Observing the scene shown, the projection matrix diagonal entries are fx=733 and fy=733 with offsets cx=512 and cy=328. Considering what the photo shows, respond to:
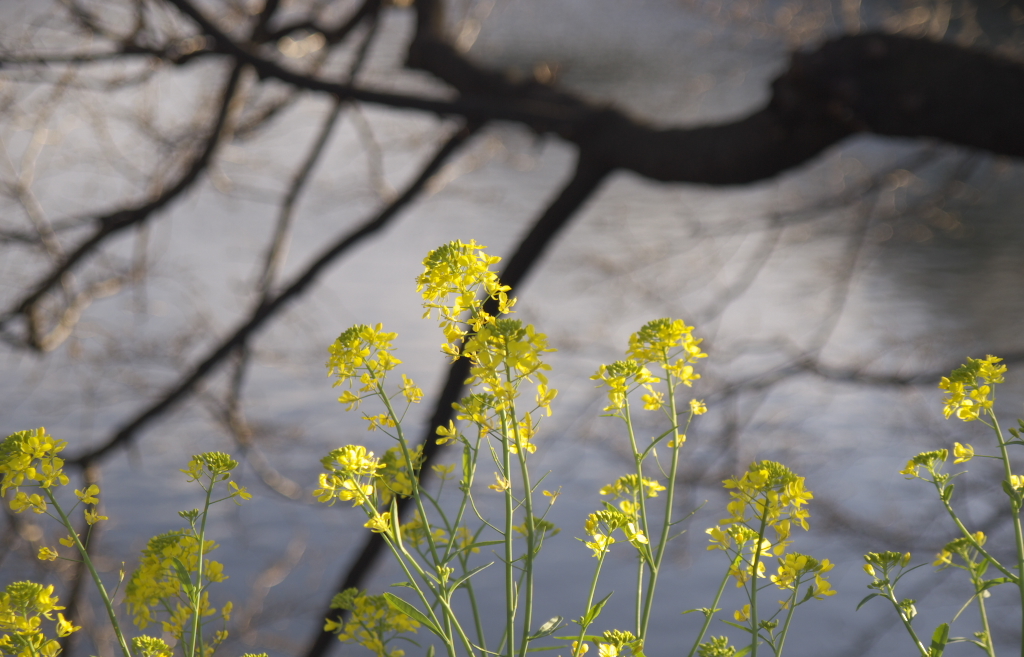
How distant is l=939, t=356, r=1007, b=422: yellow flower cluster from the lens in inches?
19.2

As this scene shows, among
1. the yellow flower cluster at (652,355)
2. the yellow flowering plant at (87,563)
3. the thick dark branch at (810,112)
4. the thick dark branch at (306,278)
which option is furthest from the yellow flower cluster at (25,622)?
the thick dark branch at (306,278)

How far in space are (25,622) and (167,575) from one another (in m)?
0.10

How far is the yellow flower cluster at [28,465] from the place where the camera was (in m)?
0.46

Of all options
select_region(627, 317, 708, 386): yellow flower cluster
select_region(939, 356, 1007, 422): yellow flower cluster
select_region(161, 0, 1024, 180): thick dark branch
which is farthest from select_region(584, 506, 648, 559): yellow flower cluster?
select_region(161, 0, 1024, 180): thick dark branch

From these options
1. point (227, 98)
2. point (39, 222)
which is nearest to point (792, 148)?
point (227, 98)

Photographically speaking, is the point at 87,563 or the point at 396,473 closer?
the point at 87,563

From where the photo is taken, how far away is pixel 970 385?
52 centimetres

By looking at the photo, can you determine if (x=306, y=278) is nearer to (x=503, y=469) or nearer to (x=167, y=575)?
(x=167, y=575)

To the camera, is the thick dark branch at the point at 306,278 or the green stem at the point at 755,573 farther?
the thick dark branch at the point at 306,278

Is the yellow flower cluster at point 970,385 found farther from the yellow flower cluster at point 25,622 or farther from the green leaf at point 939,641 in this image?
the yellow flower cluster at point 25,622

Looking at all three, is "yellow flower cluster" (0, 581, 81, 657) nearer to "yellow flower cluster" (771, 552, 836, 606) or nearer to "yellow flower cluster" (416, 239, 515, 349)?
"yellow flower cluster" (416, 239, 515, 349)

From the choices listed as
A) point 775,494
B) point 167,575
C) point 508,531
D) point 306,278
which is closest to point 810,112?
point 775,494

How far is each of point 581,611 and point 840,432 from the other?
1108 mm

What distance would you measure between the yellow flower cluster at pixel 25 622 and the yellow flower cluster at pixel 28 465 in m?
0.06
